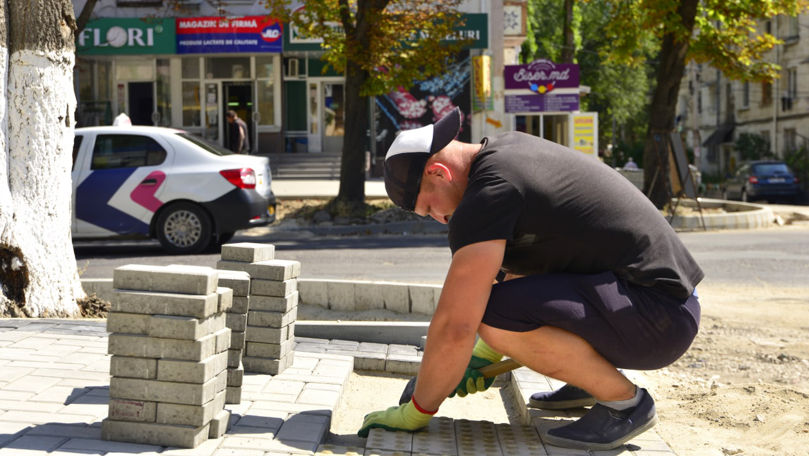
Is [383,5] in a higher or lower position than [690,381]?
higher

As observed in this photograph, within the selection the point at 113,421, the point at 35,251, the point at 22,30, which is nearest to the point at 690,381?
the point at 113,421

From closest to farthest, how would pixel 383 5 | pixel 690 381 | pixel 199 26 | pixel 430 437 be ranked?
pixel 430 437 < pixel 690 381 < pixel 383 5 < pixel 199 26

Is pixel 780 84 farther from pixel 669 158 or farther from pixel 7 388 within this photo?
pixel 7 388

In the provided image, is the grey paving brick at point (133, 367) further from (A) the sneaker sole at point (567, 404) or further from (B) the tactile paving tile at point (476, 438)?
(A) the sneaker sole at point (567, 404)

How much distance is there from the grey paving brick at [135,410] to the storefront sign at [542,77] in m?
19.9

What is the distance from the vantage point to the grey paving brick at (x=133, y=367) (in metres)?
3.52

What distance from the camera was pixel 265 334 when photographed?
4910 millimetres

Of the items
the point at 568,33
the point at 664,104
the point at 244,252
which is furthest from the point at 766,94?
the point at 244,252

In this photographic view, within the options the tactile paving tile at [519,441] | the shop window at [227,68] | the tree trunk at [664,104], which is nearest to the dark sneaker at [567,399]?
the tactile paving tile at [519,441]

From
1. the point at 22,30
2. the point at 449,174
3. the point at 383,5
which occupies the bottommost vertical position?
the point at 449,174

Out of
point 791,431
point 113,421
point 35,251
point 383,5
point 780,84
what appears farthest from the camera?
point 780,84

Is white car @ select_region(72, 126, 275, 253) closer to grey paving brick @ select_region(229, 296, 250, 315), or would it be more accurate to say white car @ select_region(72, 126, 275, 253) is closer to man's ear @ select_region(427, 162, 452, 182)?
grey paving brick @ select_region(229, 296, 250, 315)

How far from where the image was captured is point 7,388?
4344 mm

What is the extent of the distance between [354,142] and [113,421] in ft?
48.5
